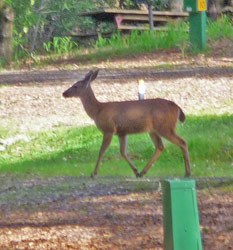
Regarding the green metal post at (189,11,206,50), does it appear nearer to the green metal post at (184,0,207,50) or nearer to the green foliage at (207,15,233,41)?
the green metal post at (184,0,207,50)

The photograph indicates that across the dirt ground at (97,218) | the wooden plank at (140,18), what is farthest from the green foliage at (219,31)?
the dirt ground at (97,218)

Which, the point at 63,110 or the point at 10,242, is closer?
the point at 10,242

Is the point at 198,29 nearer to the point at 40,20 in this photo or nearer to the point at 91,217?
the point at 40,20

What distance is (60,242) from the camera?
662 cm

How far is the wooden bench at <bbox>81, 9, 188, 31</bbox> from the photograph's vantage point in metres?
26.0

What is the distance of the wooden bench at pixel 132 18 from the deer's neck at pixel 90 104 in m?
13.9

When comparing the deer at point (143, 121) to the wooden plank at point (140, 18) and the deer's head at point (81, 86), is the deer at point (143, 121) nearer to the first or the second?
the deer's head at point (81, 86)

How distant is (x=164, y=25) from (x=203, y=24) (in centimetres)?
713

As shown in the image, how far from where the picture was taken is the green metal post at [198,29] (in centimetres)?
2109

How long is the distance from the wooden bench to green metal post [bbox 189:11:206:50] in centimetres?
427

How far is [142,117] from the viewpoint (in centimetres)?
1104

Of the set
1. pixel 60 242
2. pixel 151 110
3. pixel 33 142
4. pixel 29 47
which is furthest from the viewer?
pixel 29 47

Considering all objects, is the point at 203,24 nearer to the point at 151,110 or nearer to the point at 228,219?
the point at 151,110

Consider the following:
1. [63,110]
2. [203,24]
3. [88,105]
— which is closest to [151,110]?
[88,105]
